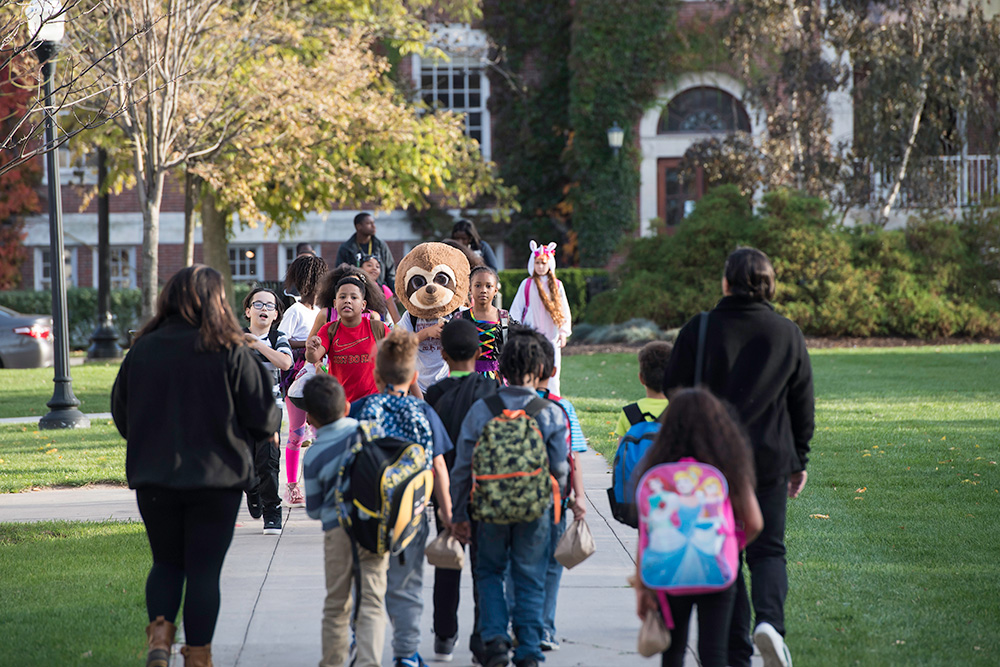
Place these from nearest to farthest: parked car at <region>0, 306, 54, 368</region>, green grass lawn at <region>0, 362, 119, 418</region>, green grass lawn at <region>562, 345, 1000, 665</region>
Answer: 1. green grass lawn at <region>562, 345, 1000, 665</region>
2. green grass lawn at <region>0, 362, 119, 418</region>
3. parked car at <region>0, 306, 54, 368</region>

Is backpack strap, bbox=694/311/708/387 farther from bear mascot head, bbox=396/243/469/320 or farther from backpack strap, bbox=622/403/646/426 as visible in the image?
bear mascot head, bbox=396/243/469/320

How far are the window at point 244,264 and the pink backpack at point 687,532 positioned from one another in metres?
26.0

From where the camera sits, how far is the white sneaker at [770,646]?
403 centimetres

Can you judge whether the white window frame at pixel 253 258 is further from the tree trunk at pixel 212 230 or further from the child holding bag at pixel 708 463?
the child holding bag at pixel 708 463

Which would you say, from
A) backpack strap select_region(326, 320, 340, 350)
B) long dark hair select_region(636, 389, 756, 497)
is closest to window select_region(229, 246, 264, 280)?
backpack strap select_region(326, 320, 340, 350)

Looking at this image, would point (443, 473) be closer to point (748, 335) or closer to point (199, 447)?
point (199, 447)

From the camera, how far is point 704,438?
3475mm

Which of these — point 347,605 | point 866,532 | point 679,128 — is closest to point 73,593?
point 347,605

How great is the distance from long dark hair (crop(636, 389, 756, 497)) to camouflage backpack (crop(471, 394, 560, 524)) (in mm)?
663

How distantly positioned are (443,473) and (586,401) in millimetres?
8183

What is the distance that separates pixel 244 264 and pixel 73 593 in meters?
24.1

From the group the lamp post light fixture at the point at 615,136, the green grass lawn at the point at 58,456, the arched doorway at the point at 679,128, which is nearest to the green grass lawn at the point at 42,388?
the green grass lawn at the point at 58,456

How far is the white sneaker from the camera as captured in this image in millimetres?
4027

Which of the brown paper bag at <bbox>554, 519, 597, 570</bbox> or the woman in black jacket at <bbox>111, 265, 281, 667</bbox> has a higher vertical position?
the woman in black jacket at <bbox>111, 265, 281, 667</bbox>
